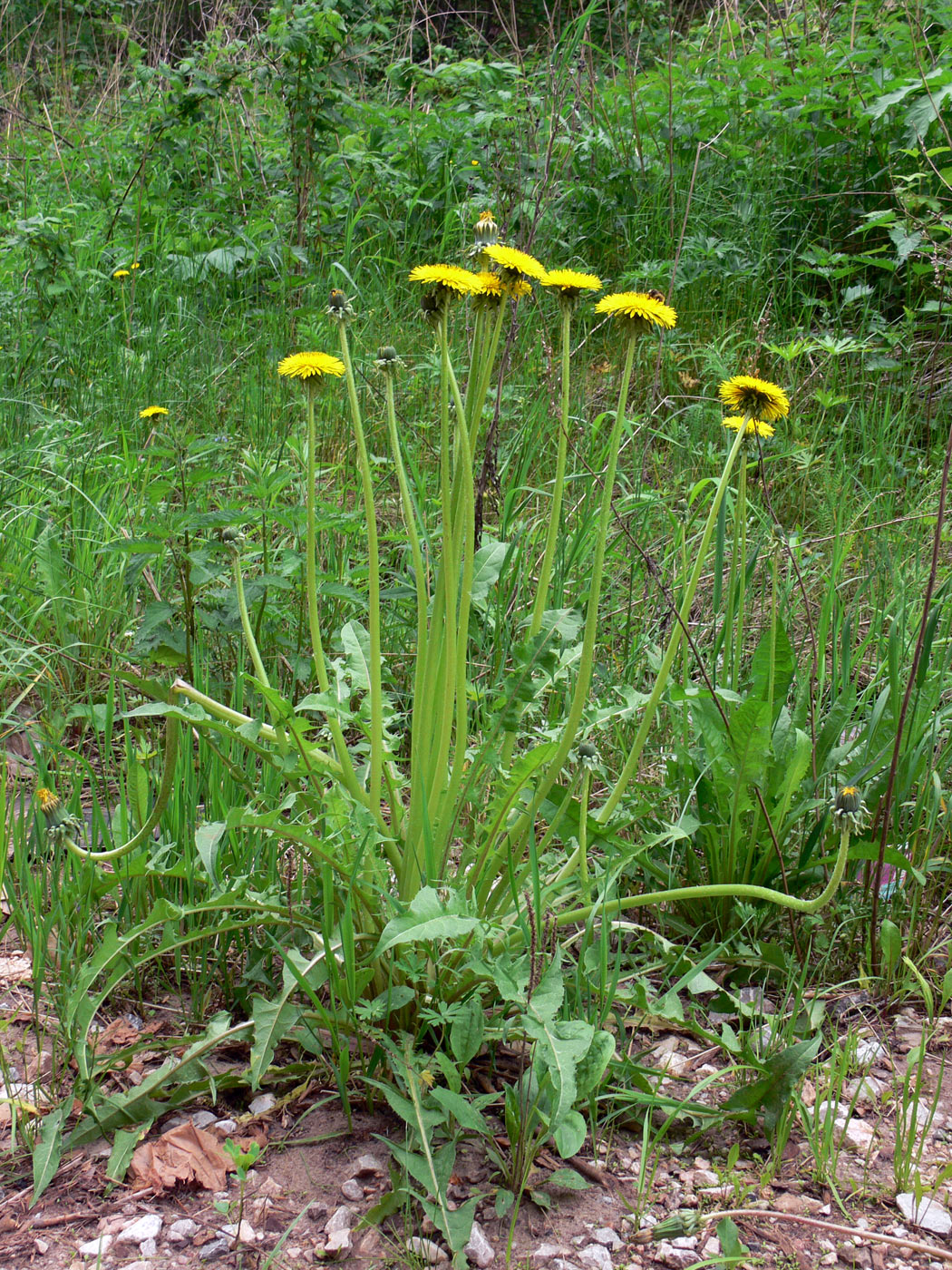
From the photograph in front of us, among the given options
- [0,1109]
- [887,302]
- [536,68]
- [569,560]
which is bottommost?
[0,1109]

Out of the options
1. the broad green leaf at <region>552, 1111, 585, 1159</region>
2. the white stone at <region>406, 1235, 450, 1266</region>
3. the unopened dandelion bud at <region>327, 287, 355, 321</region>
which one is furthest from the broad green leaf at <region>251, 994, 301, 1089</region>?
the unopened dandelion bud at <region>327, 287, 355, 321</region>

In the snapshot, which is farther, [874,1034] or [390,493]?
[390,493]

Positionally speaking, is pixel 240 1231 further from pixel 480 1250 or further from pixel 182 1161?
pixel 480 1250

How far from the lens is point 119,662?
2.18 meters

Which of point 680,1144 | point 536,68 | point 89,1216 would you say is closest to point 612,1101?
point 680,1144

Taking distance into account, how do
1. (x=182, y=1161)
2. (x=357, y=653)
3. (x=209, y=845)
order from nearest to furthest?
(x=182, y=1161) < (x=209, y=845) < (x=357, y=653)

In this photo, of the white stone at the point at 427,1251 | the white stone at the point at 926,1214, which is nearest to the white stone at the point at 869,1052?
the white stone at the point at 926,1214

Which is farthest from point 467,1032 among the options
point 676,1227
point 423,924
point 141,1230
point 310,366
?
point 310,366

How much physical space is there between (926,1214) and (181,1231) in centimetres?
85

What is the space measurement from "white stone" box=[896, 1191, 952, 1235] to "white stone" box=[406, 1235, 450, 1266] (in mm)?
539

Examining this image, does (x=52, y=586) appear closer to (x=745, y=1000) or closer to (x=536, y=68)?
(x=745, y=1000)

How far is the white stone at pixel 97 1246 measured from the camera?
1.06 meters

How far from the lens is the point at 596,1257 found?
3.53 feet

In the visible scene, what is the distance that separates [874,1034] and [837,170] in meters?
3.67
